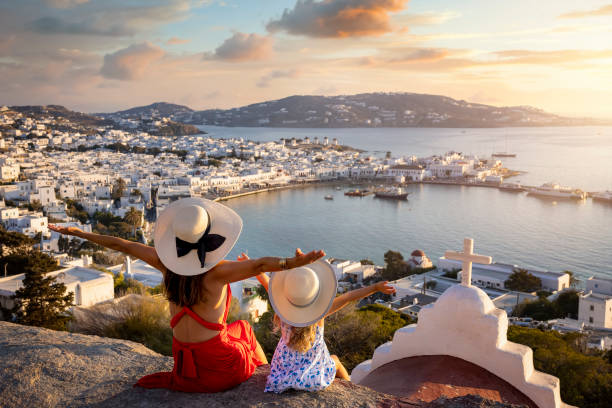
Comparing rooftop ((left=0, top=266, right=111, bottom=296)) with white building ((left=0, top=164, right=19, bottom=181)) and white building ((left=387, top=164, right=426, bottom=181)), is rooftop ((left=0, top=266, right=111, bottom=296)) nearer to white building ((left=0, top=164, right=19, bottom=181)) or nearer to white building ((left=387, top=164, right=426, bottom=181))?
white building ((left=0, top=164, right=19, bottom=181))

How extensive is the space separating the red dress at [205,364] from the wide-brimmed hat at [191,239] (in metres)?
0.15

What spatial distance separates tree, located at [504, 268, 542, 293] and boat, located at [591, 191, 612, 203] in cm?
1923

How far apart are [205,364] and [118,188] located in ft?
93.2

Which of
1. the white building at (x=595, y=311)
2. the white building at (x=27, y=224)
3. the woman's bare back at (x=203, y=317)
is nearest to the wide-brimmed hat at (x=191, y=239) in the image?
the woman's bare back at (x=203, y=317)

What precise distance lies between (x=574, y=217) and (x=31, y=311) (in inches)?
1020

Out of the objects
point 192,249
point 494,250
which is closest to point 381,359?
point 192,249

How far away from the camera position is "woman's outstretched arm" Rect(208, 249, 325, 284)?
46.9 inches

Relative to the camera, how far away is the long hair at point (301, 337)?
1438 mm

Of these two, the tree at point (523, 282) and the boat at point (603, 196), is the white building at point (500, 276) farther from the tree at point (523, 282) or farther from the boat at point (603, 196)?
the boat at point (603, 196)

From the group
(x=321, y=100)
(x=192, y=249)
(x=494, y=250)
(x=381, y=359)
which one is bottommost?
(x=494, y=250)

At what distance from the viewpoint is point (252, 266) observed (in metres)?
1.26

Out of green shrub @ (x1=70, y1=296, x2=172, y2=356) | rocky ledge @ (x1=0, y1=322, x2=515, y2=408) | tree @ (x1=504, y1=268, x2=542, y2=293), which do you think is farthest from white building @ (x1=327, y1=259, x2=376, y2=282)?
rocky ledge @ (x1=0, y1=322, x2=515, y2=408)

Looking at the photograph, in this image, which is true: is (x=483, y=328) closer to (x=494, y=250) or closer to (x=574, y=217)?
(x=494, y=250)

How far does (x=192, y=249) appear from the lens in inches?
52.6
